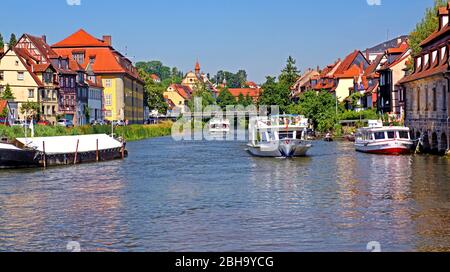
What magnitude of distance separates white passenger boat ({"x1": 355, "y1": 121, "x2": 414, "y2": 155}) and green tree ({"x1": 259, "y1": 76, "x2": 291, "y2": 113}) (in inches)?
3432

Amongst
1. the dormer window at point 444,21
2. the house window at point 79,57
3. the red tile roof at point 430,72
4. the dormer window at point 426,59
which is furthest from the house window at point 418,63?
the house window at point 79,57

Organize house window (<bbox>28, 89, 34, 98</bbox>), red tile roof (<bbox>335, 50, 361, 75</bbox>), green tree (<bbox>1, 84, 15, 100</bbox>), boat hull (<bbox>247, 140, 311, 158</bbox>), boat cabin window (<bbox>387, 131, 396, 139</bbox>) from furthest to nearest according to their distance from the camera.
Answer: red tile roof (<bbox>335, 50, 361, 75</bbox>)
house window (<bbox>28, 89, 34, 98</bbox>)
green tree (<bbox>1, 84, 15, 100</bbox>)
boat cabin window (<bbox>387, 131, 396, 139</bbox>)
boat hull (<bbox>247, 140, 311, 158</bbox>)

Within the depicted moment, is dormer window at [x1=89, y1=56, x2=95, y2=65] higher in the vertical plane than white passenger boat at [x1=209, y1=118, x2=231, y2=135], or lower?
higher

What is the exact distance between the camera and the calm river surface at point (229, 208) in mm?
22609

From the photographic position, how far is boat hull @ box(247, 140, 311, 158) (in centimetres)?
6344

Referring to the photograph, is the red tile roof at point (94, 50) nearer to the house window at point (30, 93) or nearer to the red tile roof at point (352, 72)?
the house window at point (30, 93)

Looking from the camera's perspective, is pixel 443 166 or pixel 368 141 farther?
pixel 368 141

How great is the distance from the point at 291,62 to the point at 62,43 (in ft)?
212

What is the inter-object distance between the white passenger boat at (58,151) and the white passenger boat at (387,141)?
72.6 feet

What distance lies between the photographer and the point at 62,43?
128625 mm

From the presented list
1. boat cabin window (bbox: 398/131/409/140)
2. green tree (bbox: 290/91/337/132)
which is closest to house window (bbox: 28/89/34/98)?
green tree (bbox: 290/91/337/132)

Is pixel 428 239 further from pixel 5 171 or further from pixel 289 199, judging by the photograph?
pixel 5 171

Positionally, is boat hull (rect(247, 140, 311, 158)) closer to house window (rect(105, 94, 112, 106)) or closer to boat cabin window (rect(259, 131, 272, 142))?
boat cabin window (rect(259, 131, 272, 142))
